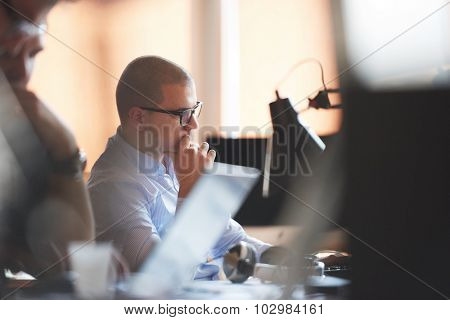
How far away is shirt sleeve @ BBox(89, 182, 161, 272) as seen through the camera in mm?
1528

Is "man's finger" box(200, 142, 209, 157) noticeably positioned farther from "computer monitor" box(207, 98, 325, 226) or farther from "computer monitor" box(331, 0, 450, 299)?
"computer monitor" box(331, 0, 450, 299)

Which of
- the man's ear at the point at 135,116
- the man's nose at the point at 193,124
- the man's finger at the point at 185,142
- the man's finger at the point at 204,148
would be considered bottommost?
the man's finger at the point at 204,148

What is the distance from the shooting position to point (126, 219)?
1.54 m

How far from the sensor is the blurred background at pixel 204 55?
1.57 meters

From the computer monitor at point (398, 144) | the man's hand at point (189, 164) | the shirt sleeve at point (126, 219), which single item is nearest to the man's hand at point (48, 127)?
the shirt sleeve at point (126, 219)

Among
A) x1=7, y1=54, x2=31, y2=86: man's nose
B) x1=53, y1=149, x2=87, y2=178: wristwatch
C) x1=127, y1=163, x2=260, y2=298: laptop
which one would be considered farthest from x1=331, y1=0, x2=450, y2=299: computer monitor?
x1=7, y1=54, x2=31, y2=86: man's nose

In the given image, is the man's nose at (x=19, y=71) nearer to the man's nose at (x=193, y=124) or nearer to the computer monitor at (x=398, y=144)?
the man's nose at (x=193, y=124)

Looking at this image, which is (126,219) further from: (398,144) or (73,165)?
(398,144)

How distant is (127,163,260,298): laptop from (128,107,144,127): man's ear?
0.21 m

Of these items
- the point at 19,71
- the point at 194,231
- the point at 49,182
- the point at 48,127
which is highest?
the point at 19,71

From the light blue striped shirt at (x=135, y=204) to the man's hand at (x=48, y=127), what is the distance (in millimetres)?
88

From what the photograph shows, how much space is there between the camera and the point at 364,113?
158 centimetres

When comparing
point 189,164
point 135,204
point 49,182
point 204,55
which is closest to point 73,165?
point 49,182

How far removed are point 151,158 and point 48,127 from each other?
266 millimetres
